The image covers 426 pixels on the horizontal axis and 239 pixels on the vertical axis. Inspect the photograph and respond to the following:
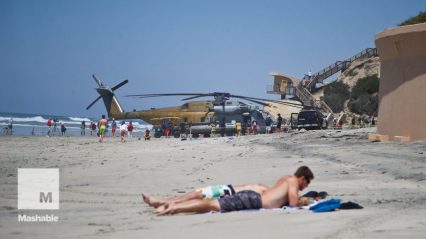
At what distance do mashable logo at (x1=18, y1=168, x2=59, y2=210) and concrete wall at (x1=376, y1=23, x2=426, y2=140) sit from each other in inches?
342

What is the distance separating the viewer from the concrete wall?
1235 cm

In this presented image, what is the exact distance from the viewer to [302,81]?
180 feet

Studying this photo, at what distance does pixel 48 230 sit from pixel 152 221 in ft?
3.43

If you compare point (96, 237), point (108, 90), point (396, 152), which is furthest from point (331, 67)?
point (96, 237)

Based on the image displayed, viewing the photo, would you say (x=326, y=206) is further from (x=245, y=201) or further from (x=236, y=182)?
(x=236, y=182)

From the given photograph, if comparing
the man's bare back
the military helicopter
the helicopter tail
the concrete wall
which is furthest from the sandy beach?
the helicopter tail

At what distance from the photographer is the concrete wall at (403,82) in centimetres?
1235

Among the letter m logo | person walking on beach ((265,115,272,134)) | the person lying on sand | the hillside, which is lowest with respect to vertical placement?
the letter m logo

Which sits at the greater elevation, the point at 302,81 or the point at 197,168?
the point at 302,81

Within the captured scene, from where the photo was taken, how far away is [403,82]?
13094mm

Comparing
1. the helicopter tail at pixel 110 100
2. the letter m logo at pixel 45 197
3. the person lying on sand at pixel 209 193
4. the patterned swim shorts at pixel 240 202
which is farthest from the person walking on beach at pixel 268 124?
the patterned swim shorts at pixel 240 202

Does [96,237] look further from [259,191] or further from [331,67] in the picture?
[331,67]

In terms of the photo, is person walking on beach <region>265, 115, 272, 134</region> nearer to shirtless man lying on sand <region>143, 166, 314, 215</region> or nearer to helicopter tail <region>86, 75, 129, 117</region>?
helicopter tail <region>86, 75, 129, 117</region>

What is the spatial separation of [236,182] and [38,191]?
3.21m
